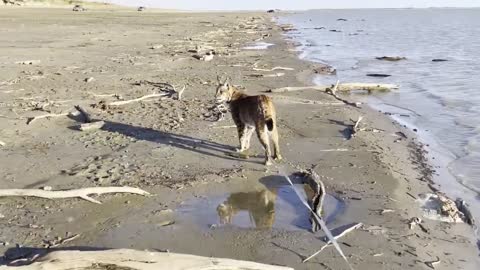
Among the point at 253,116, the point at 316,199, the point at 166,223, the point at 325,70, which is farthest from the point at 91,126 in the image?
the point at 325,70

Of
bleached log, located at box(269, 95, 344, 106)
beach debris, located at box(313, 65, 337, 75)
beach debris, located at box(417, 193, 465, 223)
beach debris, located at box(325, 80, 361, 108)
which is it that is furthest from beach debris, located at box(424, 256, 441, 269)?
beach debris, located at box(313, 65, 337, 75)

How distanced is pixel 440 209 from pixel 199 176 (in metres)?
3.18

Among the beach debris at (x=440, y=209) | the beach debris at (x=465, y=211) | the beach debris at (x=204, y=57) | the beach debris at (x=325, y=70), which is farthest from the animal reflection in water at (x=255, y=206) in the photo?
the beach debris at (x=204, y=57)

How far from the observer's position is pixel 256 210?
6.07 metres

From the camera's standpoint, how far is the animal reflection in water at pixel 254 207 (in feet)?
18.9

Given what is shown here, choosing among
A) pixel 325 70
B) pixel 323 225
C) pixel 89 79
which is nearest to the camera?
pixel 323 225

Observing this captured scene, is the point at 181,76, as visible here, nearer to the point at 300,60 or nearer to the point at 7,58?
the point at 7,58

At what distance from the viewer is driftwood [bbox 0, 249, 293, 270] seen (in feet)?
13.3

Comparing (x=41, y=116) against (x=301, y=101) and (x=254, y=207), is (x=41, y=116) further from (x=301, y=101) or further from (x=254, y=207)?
(x=301, y=101)

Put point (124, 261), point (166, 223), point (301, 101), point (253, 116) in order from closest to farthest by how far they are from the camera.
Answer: point (124, 261), point (166, 223), point (253, 116), point (301, 101)

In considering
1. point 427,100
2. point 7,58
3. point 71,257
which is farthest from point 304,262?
point 7,58

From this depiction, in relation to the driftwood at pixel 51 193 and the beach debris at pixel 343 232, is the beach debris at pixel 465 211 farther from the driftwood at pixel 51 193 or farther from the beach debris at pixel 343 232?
the driftwood at pixel 51 193

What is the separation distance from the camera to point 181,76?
15.2m

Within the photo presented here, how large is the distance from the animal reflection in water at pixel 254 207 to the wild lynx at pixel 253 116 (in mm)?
1166
